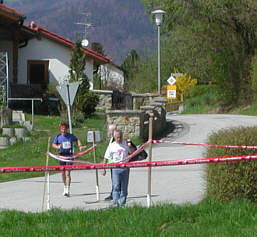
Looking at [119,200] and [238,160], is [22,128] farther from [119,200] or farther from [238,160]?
[238,160]

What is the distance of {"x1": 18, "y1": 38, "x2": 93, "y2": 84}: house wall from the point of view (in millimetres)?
35750

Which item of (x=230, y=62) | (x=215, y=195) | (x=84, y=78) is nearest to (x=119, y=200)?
(x=215, y=195)

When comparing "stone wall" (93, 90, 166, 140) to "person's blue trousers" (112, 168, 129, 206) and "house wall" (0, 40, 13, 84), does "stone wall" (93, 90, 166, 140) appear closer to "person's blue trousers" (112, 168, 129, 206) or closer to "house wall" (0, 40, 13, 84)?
"house wall" (0, 40, 13, 84)

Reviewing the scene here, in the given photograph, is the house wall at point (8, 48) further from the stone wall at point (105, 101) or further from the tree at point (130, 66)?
the tree at point (130, 66)

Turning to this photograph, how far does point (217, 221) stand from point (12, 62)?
27.2m

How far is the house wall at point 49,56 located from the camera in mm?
35750

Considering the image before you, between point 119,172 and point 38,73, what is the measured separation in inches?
1002

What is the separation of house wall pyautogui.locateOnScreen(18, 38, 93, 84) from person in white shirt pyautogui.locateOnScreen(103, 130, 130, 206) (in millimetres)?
24838

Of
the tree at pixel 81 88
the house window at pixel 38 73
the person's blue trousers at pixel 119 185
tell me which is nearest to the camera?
the person's blue trousers at pixel 119 185

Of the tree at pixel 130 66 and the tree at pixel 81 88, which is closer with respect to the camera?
the tree at pixel 81 88

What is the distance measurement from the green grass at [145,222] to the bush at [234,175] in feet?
1.25

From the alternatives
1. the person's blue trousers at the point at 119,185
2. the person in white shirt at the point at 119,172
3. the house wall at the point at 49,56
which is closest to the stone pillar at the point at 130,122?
the person in white shirt at the point at 119,172

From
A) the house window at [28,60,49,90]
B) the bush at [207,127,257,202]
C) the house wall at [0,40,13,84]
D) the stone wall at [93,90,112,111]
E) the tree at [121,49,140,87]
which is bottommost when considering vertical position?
the bush at [207,127,257,202]

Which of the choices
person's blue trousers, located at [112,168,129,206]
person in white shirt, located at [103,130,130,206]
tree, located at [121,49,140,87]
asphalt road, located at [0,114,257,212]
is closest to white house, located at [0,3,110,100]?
asphalt road, located at [0,114,257,212]
